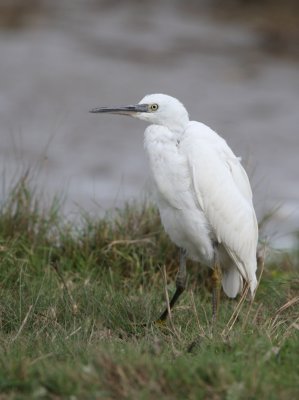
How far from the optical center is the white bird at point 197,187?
5.50m

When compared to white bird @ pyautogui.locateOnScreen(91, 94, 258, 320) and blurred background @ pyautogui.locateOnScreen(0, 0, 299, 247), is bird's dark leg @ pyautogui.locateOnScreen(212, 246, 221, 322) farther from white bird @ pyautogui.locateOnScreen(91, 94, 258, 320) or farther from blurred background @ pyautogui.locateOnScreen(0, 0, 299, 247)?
blurred background @ pyautogui.locateOnScreen(0, 0, 299, 247)

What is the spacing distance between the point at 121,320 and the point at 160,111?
1130mm

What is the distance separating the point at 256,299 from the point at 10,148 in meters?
5.29

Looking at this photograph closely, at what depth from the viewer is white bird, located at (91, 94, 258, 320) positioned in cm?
550

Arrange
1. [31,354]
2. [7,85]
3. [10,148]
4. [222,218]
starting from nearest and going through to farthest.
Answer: [31,354]
[222,218]
[10,148]
[7,85]

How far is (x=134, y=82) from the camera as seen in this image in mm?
14117

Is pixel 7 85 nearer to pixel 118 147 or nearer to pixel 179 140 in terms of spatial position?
pixel 118 147

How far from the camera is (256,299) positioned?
6266mm

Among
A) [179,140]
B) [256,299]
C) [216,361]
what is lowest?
[256,299]

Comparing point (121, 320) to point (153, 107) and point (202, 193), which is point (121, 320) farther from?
point (153, 107)

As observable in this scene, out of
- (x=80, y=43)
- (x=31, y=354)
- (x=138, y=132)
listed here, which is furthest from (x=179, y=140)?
(x=80, y=43)

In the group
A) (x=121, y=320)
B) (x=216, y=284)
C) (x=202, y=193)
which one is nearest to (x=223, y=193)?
(x=202, y=193)

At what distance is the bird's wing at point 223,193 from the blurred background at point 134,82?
2.78m

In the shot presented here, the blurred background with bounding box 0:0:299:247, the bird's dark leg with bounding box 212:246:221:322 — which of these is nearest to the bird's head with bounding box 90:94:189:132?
the bird's dark leg with bounding box 212:246:221:322
